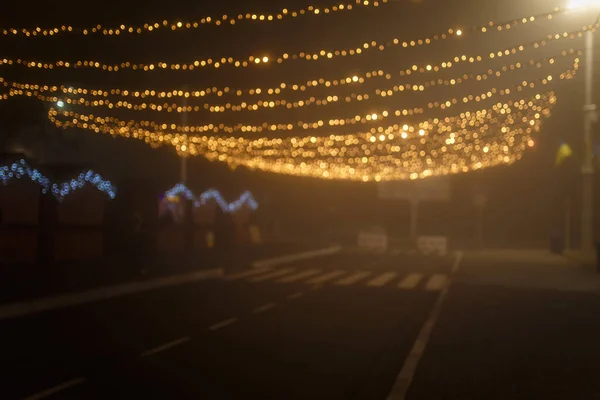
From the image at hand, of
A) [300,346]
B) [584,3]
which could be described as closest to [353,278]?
[584,3]

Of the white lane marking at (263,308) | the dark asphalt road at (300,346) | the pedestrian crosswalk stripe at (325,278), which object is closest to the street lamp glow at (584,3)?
the dark asphalt road at (300,346)

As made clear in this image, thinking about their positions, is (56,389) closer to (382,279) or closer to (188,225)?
(382,279)

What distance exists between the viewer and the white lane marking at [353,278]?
25.7 m

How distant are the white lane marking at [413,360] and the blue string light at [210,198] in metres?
22.4

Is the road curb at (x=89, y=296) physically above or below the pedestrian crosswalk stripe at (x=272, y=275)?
above

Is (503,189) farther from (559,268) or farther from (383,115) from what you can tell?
(383,115)

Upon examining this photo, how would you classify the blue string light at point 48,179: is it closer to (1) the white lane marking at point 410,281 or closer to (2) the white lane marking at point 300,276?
(2) the white lane marking at point 300,276

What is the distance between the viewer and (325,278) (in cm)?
2772

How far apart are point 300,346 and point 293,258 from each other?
90.8 ft

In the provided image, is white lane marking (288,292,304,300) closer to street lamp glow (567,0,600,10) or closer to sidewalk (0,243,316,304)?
sidewalk (0,243,316,304)

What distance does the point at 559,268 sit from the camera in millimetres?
34406

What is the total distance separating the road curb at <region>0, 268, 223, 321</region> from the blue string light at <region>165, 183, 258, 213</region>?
38.4ft

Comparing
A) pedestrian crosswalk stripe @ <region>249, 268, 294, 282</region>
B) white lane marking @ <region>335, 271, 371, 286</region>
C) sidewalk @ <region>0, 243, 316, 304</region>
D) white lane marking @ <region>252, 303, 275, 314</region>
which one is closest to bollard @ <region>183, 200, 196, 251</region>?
sidewalk @ <region>0, 243, 316, 304</region>

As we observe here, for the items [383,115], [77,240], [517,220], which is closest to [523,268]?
[383,115]
